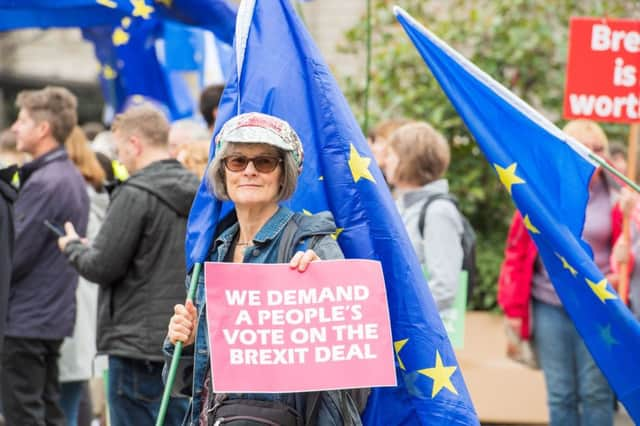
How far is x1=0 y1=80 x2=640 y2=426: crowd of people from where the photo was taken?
5719 millimetres

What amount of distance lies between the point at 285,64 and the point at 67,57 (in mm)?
22398

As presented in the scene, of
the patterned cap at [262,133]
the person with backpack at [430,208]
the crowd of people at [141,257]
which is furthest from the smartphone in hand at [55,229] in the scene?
the patterned cap at [262,133]

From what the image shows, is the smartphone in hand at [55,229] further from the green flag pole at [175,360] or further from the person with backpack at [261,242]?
the person with backpack at [261,242]

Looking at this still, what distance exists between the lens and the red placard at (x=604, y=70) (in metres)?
6.48

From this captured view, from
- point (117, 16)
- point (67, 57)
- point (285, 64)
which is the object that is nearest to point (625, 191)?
point (285, 64)

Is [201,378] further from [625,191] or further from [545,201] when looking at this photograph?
[625,191]

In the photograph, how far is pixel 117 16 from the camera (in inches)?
281

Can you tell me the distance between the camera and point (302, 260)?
13.0ft

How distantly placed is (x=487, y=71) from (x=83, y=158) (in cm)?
376

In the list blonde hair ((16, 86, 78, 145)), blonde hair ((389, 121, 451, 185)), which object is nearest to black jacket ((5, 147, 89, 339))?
blonde hair ((16, 86, 78, 145))

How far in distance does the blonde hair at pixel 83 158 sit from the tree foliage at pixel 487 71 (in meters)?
3.04

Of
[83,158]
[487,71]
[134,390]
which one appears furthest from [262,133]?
[487,71]

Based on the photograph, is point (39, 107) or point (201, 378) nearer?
point (201, 378)

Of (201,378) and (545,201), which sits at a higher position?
(545,201)
